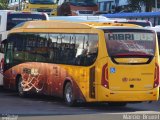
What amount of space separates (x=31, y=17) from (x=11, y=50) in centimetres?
284

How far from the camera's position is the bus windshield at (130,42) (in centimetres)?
1845

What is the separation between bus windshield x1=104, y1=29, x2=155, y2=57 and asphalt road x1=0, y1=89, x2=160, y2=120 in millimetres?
1710

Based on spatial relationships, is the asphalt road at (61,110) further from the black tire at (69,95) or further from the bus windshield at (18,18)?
the bus windshield at (18,18)

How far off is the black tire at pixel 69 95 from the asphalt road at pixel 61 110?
199mm

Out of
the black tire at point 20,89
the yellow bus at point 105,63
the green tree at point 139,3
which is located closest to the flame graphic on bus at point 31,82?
the black tire at point 20,89

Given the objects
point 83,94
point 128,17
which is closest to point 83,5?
point 128,17

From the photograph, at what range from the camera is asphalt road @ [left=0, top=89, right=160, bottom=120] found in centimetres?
1588

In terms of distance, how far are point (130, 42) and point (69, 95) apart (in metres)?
2.73

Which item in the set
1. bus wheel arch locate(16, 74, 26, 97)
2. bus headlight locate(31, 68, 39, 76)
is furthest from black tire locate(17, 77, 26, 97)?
bus headlight locate(31, 68, 39, 76)

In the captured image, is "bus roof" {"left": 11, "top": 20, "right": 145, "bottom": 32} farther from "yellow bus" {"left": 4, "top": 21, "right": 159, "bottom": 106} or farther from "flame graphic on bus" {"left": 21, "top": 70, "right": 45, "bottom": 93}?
"flame graphic on bus" {"left": 21, "top": 70, "right": 45, "bottom": 93}

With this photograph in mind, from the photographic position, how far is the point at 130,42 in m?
18.7

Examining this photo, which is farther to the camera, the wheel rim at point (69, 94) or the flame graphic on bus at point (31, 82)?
the flame graphic on bus at point (31, 82)

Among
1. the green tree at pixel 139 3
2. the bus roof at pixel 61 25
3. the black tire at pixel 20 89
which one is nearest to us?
the bus roof at pixel 61 25

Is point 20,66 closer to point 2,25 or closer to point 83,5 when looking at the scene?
point 2,25
